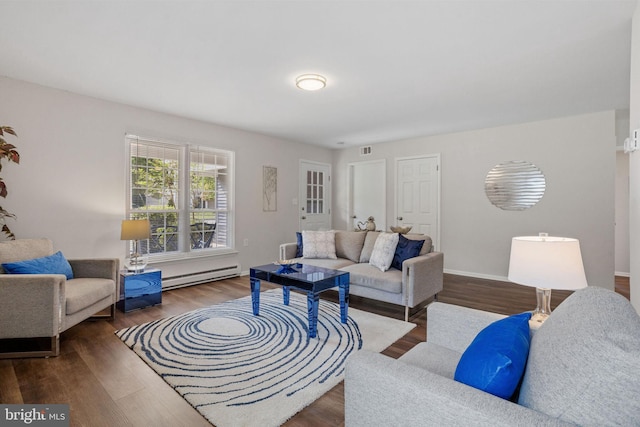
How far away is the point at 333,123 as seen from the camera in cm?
477

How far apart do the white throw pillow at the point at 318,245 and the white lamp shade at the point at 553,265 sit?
2.75 m

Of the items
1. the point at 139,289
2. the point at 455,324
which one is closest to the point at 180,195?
the point at 139,289

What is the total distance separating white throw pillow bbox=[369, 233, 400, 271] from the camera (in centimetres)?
351

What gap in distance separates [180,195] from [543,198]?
5.28 metres

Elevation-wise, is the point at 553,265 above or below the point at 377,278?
above

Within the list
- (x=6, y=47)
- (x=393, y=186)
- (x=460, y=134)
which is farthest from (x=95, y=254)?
(x=460, y=134)

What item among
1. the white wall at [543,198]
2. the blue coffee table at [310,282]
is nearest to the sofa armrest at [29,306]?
the blue coffee table at [310,282]

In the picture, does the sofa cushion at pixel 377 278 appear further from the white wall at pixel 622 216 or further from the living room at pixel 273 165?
the white wall at pixel 622 216

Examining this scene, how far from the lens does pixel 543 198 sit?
455 centimetres

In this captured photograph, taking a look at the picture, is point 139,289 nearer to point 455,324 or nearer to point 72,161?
point 72,161

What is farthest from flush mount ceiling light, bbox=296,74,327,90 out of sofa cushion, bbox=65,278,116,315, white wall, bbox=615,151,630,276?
white wall, bbox=615,151,630,276

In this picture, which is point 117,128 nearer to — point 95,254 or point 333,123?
point 95,254

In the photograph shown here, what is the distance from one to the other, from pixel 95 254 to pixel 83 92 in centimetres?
185

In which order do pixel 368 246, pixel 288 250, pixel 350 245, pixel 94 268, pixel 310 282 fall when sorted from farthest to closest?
pixel 288 250 < pixel 350 245 < pixel 368 246 < pixel 94 268 < pixel 310 282
